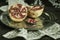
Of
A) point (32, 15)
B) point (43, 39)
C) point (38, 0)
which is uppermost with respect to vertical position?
point (38, 0)

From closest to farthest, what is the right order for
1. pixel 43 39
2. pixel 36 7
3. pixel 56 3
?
pixel 43 39, pixel 36 7, pixel 56 3

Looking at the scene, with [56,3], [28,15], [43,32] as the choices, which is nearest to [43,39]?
[43,32]

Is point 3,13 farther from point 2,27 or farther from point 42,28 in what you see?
point 42,28

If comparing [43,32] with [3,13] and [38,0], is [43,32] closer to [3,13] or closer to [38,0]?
[3,13]

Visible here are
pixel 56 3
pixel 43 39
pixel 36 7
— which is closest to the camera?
pixel 43 39

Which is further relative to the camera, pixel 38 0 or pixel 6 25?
pixel 38 0

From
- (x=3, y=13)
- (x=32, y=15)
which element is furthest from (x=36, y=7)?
(x=3, y=13)

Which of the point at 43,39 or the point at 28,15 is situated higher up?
the point at 28,15

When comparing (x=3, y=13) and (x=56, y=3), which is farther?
(x=56, y=3)

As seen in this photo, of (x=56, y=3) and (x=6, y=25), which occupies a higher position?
(x=56, y=3)
